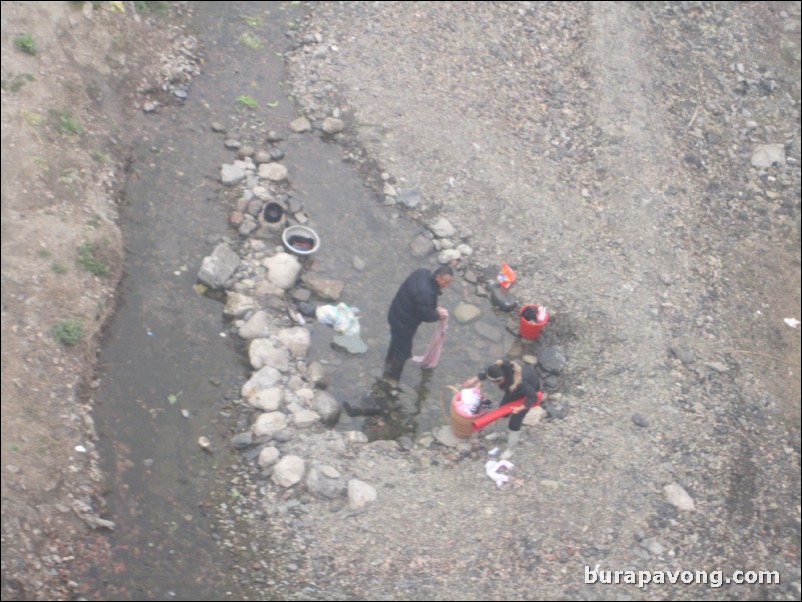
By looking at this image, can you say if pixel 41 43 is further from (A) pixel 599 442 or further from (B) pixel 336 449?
(A) pixel 599 442

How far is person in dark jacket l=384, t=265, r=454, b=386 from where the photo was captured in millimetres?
8922

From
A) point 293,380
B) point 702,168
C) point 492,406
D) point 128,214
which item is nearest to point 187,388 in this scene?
point 293,380

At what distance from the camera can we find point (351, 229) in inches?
452

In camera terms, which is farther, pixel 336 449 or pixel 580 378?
pixel 580 378

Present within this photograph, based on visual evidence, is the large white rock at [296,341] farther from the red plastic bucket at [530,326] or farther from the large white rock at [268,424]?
the red plastic bucket at [530,326]

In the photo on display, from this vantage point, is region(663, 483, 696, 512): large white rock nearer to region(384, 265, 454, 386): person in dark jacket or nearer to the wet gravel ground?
the wet gravel ground

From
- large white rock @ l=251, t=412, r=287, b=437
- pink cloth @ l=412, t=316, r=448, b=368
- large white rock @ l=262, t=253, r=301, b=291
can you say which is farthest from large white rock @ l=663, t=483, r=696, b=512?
large white rock @ l=262, t=253, r=301, b=291

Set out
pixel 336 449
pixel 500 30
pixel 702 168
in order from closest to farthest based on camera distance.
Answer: pixel 336 449 < pixel 702 168 < pixel 500 30

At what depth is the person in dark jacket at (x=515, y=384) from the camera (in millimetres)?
8664

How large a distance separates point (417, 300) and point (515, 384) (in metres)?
1.50

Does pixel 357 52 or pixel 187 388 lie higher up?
pixel 357 52

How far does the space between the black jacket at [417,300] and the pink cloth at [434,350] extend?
471mm

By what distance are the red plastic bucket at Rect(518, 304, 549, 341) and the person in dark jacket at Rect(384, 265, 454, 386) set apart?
1693mm

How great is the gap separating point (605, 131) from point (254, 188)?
5.91 meters
